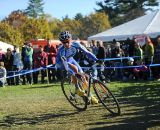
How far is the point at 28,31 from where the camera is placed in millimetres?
74375

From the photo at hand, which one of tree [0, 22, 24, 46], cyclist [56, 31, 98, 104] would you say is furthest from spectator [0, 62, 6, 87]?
tree [0, 22, 24, 46]

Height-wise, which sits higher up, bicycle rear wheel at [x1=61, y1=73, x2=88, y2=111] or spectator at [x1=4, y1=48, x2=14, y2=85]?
spectator at [x1=4, y1=48, x2=14, y2=85]

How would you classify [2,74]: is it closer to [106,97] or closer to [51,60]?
[51,60]

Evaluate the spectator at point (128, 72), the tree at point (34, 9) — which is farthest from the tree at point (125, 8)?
the spectator at point (128, 72)

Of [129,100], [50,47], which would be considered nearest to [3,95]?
[129,100]

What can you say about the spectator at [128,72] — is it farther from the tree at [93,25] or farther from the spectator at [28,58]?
the tree at [93,25]

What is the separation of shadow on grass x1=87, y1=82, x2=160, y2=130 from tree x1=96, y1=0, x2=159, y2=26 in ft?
228

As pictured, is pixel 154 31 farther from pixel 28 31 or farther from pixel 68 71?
pixel 28 31

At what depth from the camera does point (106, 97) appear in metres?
9.70

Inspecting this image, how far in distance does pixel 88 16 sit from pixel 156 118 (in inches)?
3331

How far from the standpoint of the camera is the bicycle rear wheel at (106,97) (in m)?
9.59

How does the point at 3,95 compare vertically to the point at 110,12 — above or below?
below

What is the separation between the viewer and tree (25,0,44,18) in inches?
5192

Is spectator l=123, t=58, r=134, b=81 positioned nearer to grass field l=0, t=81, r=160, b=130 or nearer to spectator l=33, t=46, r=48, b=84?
spectator l=33, t=46, r=48, b=84
